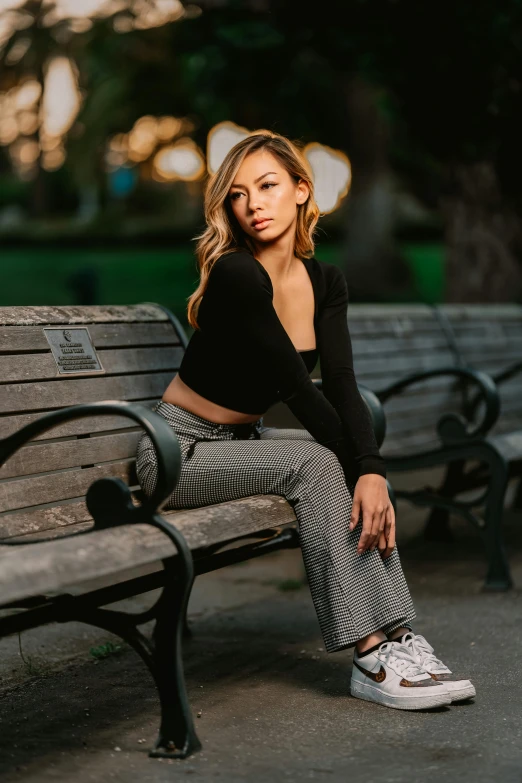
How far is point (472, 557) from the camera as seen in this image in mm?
5707

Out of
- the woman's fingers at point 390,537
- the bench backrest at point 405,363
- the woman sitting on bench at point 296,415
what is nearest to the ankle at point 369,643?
the woman sitting on bench at point 296,415

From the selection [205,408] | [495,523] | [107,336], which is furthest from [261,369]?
[495,523]

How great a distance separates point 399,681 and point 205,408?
103cm

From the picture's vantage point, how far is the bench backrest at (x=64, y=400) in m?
3.45

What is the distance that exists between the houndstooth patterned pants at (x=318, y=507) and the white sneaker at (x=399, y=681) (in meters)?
0.08

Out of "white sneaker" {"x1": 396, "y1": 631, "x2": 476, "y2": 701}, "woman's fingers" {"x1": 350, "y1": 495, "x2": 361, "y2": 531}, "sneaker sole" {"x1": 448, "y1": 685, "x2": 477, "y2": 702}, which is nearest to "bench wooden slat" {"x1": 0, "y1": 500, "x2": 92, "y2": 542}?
"woman's fingers" {"x1": 350, "y1": 495, "x2": 361, "y2": 531}

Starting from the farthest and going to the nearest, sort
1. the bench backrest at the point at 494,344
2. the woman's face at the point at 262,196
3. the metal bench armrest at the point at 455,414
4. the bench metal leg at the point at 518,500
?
1. the bench metal leg at the point at 518,500
2. the bench backrest at the point at 494,344
3. the metal bench armrest at the point at 455,414
4. the woman's face at the point at 262,196

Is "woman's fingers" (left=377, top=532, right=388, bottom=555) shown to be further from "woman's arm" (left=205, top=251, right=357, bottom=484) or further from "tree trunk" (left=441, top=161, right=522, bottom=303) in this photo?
"tree trunk" (left=441, top=161, right=522, bottom=303)

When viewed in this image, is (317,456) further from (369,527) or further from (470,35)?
(470,35)

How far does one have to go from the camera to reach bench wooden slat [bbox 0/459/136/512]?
11.0 ft

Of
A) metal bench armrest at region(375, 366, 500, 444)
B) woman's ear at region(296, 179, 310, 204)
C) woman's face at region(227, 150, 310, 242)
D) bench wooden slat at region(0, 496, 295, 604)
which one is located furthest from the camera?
metal bench armrest at region(375, 366, 500, 444)

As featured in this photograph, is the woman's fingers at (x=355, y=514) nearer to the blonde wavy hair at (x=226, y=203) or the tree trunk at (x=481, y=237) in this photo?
the blonde wavy hair at (x=226, y=203)

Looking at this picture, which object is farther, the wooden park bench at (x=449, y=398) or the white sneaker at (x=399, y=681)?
the wooden park bench at (x=449, y=398)

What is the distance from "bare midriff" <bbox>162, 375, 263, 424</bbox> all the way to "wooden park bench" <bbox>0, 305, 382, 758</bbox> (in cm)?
29
